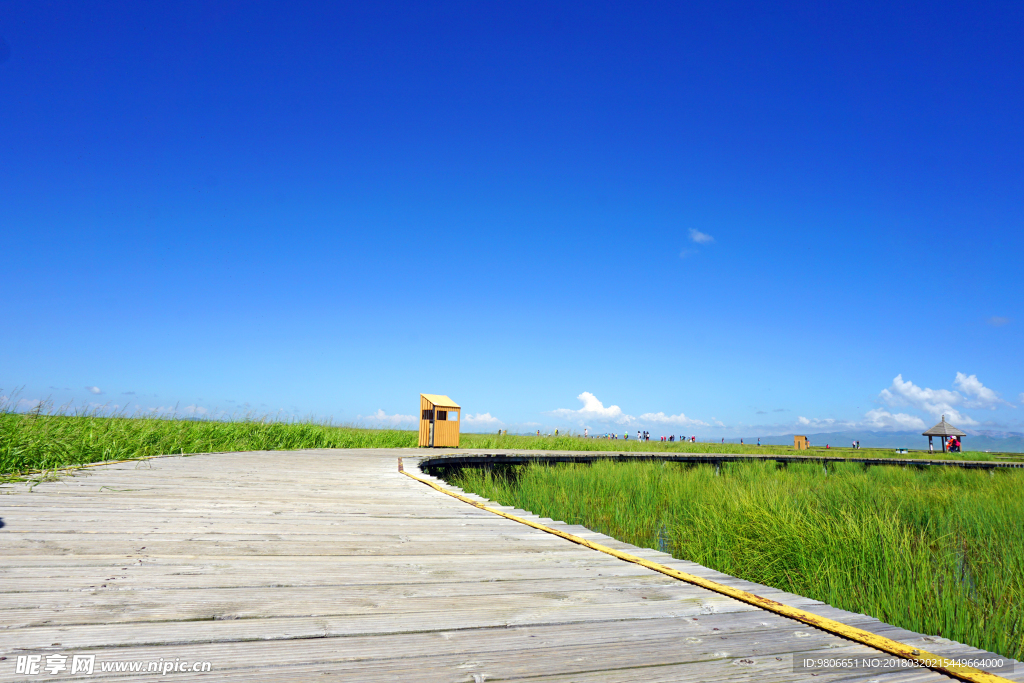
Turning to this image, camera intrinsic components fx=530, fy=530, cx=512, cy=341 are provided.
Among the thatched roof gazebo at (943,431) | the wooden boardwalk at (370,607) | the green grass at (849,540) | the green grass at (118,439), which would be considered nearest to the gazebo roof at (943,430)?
the thatched roof gazebo at (943,431)

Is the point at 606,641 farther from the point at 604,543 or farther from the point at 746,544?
the point at 746,544

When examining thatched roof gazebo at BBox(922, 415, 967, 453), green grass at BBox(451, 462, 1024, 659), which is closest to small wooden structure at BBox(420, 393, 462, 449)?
green grass at BBox(451, 462, 1024, 659)

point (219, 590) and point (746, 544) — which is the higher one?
point (219, 590)

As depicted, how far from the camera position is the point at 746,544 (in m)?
4.99

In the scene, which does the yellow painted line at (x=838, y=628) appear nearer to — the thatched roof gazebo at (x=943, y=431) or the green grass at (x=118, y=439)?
the green grass at (x=118, y=439)

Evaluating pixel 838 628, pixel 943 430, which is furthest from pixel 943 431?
pixel 838 628

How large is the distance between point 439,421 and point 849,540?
12.3m

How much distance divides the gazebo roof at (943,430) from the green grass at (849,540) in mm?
32038

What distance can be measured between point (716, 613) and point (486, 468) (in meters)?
11.8

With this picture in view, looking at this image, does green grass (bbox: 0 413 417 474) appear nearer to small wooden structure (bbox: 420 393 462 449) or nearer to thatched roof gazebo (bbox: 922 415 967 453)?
small wooden structure (bbox: 420 393 462 449)

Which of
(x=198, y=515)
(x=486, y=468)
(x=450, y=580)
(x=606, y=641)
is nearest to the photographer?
(x=606, y=641)

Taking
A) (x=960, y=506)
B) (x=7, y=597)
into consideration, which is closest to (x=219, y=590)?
(x=7, y=597)

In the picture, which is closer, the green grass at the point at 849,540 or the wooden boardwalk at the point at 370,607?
the wooden boardwalk at the point at 370,607

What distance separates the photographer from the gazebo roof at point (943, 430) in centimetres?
3414
